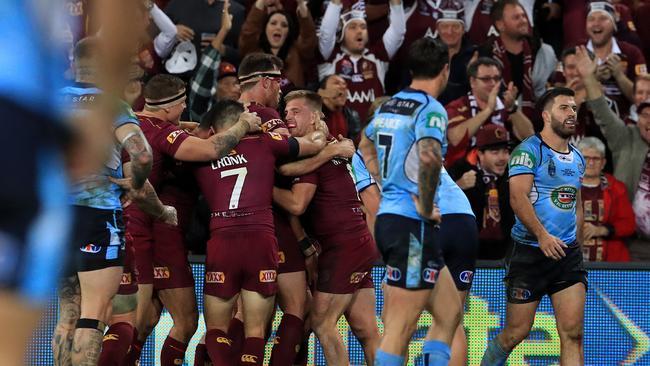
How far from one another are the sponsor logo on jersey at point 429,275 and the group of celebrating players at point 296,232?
0.4 inches

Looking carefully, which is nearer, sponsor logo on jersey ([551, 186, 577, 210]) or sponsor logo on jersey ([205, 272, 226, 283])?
sponsor logo on jersey ([205, 272, 226, 283])

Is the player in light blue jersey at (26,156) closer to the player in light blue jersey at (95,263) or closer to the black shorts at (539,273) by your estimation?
the player in light blue jersey at (95,263)

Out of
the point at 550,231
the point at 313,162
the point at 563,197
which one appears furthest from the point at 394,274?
the point at 563,197

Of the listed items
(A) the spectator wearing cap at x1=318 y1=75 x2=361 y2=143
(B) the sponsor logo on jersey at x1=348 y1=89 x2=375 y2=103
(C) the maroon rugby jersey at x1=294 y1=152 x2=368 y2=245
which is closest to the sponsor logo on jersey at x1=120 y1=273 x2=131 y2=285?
(C) the maroon rugby jersey at x1=294 y1=152 x2=368 y2=245

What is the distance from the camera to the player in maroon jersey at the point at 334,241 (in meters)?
9.52

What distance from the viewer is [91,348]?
812cm

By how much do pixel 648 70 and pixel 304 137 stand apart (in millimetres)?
7871

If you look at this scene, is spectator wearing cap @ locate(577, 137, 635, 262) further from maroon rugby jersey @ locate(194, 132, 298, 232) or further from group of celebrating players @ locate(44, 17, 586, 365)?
maroon rugby jersey @ locate(194, 132, 298, 232)

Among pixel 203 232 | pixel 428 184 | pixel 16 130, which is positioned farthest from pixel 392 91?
pixel 16 130

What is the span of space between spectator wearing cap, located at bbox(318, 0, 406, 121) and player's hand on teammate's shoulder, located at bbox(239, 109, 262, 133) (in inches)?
170

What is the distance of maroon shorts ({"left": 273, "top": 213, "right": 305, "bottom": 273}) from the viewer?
31.7 feet

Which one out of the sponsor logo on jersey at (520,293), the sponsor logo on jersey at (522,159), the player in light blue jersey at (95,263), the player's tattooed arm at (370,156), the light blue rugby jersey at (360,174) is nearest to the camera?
the player in light blue jersey at (95,263)

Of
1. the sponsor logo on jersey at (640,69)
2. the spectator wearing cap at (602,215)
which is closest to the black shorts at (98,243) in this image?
the spectator wearing cap at (602,215)

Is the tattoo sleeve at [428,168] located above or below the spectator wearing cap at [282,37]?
below
